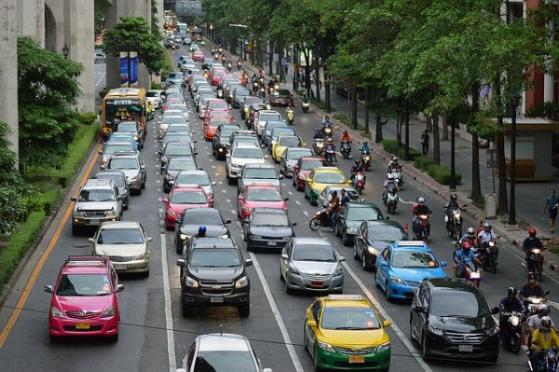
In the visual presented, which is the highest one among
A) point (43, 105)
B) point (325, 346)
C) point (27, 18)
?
point (27, 18)

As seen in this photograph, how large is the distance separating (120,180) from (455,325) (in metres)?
25.4

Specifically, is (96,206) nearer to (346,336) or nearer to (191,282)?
(191,282)

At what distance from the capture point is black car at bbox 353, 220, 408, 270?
38.3 m

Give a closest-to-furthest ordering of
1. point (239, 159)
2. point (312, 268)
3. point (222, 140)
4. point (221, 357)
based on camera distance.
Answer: point (221, 357)
point (312, 268)
point (239, 159)
point (222, 140)

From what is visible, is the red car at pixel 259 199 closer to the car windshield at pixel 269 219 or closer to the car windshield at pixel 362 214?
the car windshield at pixel 362 214

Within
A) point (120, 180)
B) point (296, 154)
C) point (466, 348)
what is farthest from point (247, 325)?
point (296, 154)

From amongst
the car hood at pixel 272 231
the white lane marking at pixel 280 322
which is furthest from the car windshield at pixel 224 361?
the car hood at pixel 272 231

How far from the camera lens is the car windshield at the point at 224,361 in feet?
73.2

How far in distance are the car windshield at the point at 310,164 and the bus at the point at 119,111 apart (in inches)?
781

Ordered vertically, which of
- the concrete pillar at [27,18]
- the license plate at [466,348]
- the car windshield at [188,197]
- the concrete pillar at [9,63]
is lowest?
the license plate at [466,348]

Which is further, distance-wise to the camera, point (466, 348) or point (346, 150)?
point (346, 150)

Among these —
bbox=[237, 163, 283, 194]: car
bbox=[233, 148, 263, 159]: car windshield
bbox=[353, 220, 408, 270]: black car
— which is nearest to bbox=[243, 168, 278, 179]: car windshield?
bbox=[237, 163, 283, 194]: car

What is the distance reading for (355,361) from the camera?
25609mm

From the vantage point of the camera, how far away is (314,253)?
115 feet
